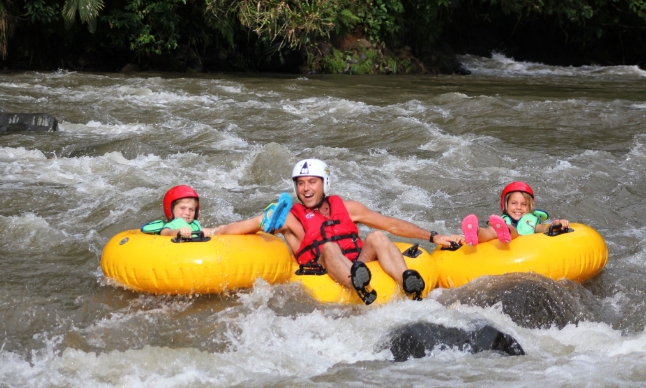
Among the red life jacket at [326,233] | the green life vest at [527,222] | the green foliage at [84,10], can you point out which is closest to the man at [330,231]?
the red life jacket at [326,233]

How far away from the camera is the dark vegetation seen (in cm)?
1586

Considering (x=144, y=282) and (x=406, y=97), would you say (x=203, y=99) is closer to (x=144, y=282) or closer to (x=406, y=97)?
(x=406, y=97)

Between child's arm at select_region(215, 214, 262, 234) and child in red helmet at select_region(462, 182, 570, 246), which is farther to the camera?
child in red helmet at select_region(462, 182, 570, 246)

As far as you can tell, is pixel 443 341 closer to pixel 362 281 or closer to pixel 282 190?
pixel 362 281

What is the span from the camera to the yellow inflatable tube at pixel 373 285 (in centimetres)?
514

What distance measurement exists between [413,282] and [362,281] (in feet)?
1.11

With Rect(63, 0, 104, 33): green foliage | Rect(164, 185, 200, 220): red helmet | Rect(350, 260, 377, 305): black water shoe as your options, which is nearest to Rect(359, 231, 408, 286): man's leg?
Rect(350, 260, 377, 305): black water shoe

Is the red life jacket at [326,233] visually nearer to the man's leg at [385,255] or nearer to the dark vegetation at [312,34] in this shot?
the man's leg at [385,255]

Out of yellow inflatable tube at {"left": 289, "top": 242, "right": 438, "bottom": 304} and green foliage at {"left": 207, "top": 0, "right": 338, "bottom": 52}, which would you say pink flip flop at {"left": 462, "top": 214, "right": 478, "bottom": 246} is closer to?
yellow inflatable tube at {"left": 289, "top": 242, "right": 438, "bottom": 304}

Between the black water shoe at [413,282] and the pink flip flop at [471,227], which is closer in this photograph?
the black water shoe at [413,282]

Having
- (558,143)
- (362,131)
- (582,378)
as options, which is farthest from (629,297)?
(362,131)

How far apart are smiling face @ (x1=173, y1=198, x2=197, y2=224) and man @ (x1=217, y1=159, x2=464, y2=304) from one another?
0.40m

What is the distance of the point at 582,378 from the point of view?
3.97 meters

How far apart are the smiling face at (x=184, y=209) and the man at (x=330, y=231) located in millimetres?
396
